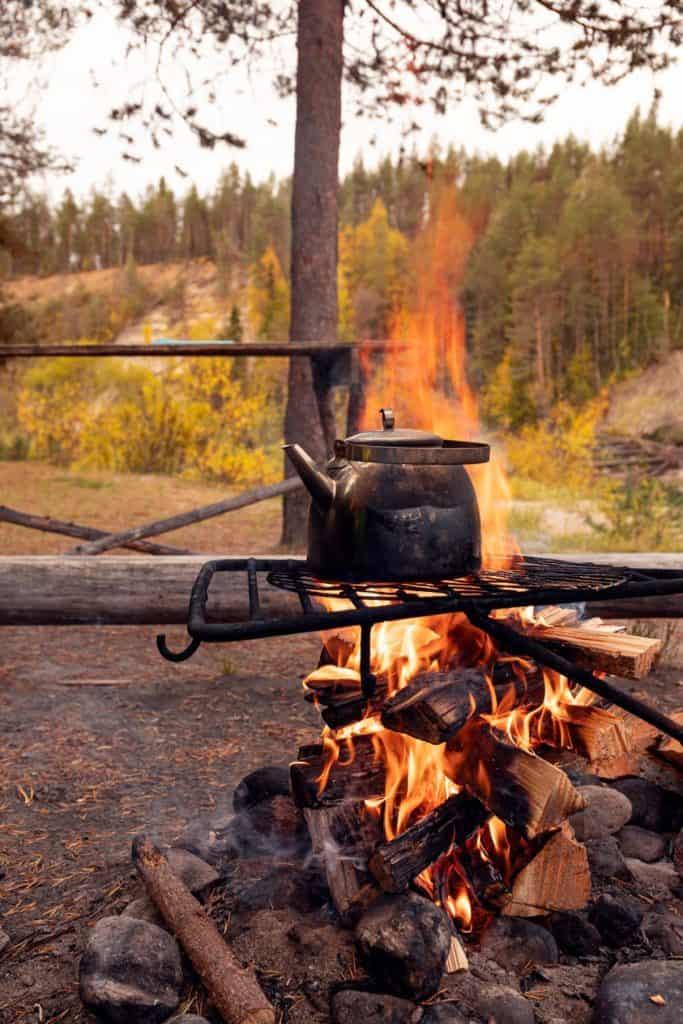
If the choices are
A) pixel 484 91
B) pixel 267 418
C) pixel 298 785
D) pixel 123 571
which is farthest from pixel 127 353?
pixel 267 418

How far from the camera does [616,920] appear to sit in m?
1.92

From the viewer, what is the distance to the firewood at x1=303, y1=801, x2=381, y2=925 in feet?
6.06

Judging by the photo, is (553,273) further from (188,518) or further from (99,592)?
(99,592)

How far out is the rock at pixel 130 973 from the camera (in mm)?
1604

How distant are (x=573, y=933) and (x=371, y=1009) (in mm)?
561

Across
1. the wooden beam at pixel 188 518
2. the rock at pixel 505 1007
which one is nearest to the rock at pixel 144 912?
the rock at pixel 505 1007

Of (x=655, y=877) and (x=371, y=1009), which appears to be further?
(x=655, y=877)

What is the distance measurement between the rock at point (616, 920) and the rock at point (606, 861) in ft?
0.55

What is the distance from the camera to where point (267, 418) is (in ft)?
58.4

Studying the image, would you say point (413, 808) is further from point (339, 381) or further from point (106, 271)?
point (106, 271)

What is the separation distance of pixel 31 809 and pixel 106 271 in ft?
199

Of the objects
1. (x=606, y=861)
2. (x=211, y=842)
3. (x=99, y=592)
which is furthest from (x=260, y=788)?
(x=99, y=592)

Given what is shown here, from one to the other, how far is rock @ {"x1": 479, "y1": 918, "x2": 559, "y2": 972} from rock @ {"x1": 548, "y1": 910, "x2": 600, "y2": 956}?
0.12 feet

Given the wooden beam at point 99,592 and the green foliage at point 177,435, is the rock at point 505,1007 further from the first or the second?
the green foliage at point 177,435
